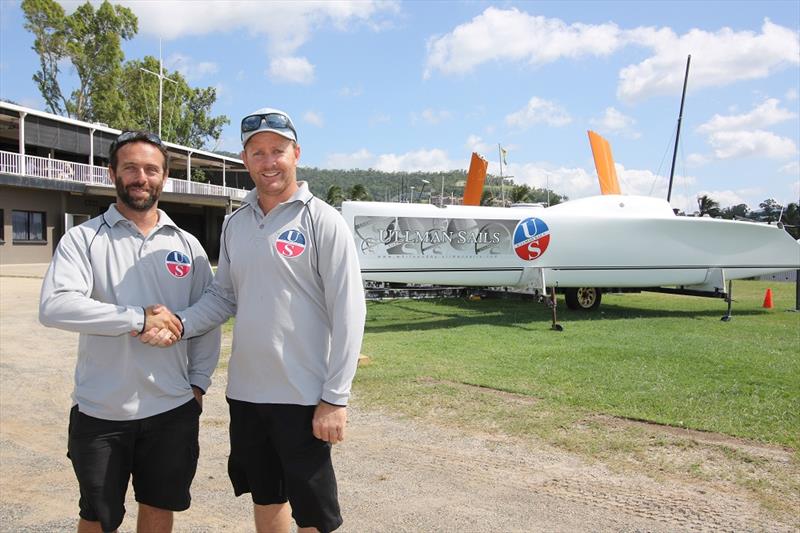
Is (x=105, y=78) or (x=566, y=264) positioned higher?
(x=105, y=78)

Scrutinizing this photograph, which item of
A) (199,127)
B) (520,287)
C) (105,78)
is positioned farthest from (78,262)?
(199,127)

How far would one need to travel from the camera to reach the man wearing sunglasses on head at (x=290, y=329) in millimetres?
2232

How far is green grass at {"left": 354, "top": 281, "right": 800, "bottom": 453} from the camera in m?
5.10

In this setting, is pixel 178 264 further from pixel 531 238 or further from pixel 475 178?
pixel 475 178

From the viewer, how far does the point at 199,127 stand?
57.7 m

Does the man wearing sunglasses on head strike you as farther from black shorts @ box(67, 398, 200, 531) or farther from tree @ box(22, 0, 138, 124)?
tree @ box(22, 0, 138, 124)

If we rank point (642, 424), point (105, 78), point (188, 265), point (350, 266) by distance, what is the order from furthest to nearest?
point (105, 78) → point (642, 424) → point (188, 265) → point (350, 266)

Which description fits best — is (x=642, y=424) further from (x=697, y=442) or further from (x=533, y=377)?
(x=533, y=377)

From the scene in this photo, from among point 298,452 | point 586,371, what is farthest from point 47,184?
point 298,452

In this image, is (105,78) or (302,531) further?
(105,78)

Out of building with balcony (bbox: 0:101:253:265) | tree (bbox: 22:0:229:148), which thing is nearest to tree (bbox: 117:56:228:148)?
tree (bbox: 22:0:229:148)

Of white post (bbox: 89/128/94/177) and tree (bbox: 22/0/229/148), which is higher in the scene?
tree (bbox: 22/0/229/148)

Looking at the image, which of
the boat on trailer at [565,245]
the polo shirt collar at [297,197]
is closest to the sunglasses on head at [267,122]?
the polo shirt collar at [297,197]

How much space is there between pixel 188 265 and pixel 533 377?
4.80m
